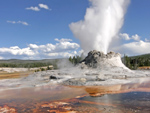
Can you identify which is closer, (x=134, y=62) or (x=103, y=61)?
(x=103, y=61)

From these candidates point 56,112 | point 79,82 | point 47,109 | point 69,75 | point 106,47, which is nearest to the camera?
point 56,112

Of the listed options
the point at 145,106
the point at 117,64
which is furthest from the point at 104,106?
the point at 117,64

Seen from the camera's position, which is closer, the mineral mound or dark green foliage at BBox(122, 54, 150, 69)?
the mineral mound

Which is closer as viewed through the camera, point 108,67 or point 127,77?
point 127,77

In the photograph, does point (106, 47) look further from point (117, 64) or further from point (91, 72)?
point (91, 72)

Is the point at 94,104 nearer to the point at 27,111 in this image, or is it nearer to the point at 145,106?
the point at 145,106

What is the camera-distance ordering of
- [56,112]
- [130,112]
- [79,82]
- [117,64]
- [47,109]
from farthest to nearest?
[117,64], [79,82], [47,109], [56,112], [130,112]

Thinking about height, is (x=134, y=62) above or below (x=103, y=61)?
above

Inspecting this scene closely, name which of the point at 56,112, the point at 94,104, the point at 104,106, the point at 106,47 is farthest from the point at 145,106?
the point at 106,47

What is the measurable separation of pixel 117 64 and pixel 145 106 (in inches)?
774

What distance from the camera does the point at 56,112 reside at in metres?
8.50

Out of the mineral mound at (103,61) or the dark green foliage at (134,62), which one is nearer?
the mineral mound at (103,61)

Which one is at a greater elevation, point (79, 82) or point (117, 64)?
point (117, 64)

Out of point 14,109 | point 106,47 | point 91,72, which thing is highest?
point 106,47
